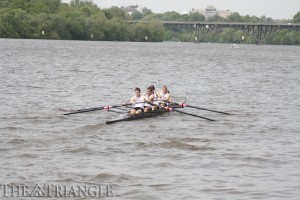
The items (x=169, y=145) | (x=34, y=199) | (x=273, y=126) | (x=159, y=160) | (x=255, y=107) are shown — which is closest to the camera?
(x=34, y=199)

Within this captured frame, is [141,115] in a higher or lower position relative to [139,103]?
lower


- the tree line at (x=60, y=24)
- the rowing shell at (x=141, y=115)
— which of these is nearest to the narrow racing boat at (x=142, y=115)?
the rowing shell at (x=141, y=115)

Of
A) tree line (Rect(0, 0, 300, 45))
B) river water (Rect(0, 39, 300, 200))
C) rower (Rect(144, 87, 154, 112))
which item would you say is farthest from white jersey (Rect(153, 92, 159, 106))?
tree line (Rect(0, 0, 300, 45))

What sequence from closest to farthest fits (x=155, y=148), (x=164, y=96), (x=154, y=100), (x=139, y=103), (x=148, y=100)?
(x=155, y=148) → (x=139, y=103) → (x=148, y=100) → (x=154, y=100) → (x=164, y=96)

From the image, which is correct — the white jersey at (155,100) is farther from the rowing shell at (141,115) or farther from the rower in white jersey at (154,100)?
the rowing shell at (141,115)

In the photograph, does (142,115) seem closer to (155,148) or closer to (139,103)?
(139,103)

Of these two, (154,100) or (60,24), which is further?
(60,24)

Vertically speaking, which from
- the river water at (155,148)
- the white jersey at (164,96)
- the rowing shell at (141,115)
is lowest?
the river water at (155,148)

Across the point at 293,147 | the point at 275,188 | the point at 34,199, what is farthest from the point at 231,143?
the point at 34,199

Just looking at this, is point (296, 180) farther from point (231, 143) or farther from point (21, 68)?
point (21, 68)

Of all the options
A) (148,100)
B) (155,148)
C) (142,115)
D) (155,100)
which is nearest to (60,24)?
(155,100)

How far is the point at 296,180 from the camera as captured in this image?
17.1m

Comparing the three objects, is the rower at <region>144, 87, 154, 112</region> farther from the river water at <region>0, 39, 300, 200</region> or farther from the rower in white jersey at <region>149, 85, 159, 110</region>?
the river water at <region>0, 39, 300, 200</region>

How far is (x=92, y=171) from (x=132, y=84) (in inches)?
1123
